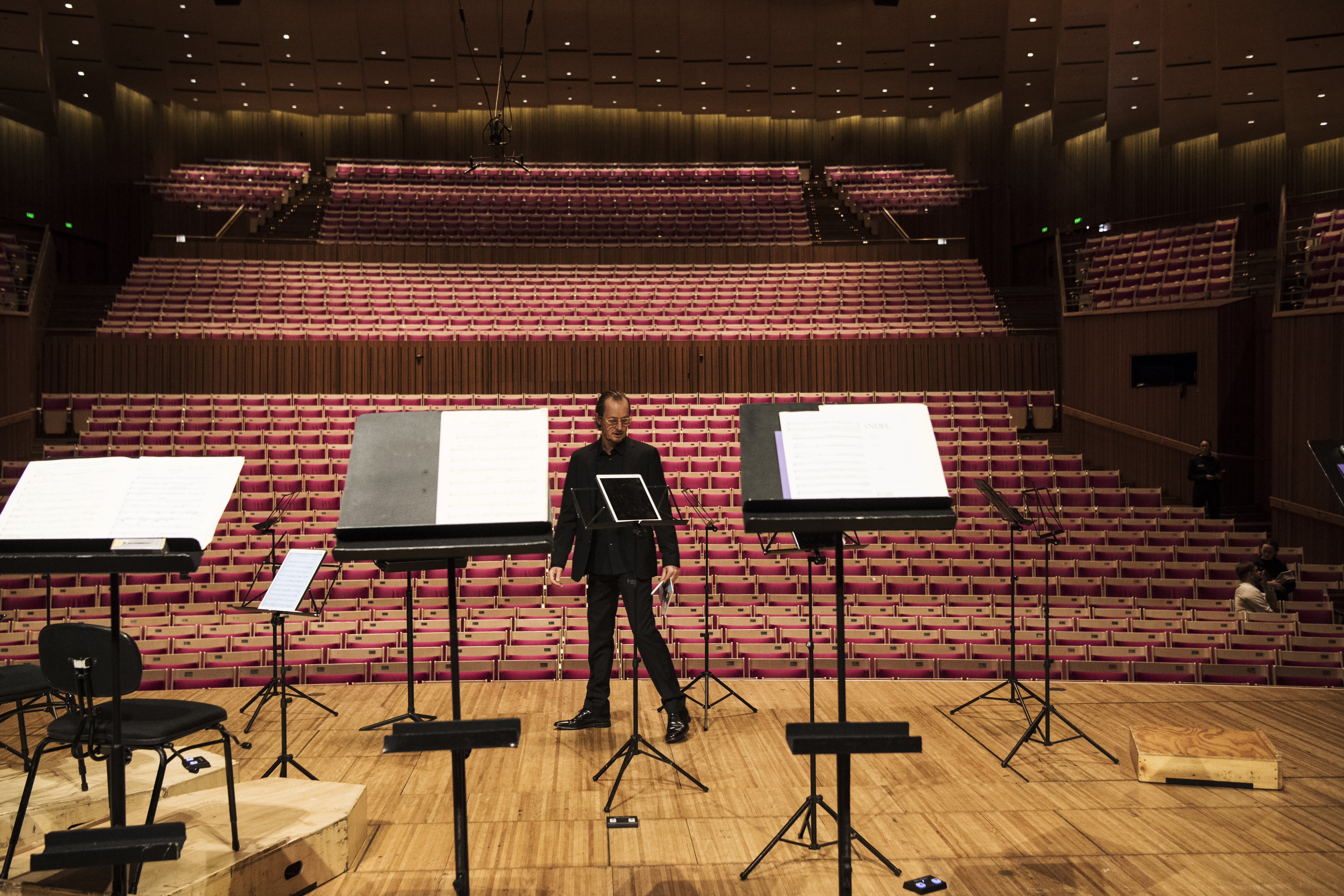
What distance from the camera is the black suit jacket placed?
267 cm

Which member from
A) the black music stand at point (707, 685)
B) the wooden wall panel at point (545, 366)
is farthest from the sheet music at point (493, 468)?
the wooden wall panel at point (545, 366)

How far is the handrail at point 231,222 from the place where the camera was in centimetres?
941

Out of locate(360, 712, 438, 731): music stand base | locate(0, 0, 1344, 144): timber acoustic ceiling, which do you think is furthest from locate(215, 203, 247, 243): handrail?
locate(360, 712, 438, 731): music stand base

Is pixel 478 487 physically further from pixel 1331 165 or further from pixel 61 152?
pixel 61 152

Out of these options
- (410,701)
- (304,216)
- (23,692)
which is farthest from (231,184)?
(23,692)

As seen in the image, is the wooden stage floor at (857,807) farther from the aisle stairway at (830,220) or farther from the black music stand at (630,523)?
the aisle stairway at (830,220)

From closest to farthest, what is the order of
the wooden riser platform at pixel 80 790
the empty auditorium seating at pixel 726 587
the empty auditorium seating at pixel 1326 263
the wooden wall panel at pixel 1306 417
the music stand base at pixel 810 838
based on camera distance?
the music stand base at pixel 810 838 < the wooden riser platform at pixel 80 790 < the empty auditorium seating at pixel 726 587 < the wooden wall panel at pixel 1306 417 < the empty auditorium seating at pixel 1326 263

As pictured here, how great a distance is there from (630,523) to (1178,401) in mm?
5816

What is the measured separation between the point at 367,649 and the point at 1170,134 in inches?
415

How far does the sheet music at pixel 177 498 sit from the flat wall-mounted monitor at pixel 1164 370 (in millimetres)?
6675

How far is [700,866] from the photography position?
2.06 m

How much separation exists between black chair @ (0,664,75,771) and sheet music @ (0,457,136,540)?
1.61ft

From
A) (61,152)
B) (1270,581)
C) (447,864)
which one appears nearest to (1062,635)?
(1270,581)

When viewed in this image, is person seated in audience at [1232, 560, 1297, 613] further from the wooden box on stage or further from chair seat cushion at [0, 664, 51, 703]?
chair seat cushion at [0, 664, 51, 703]
